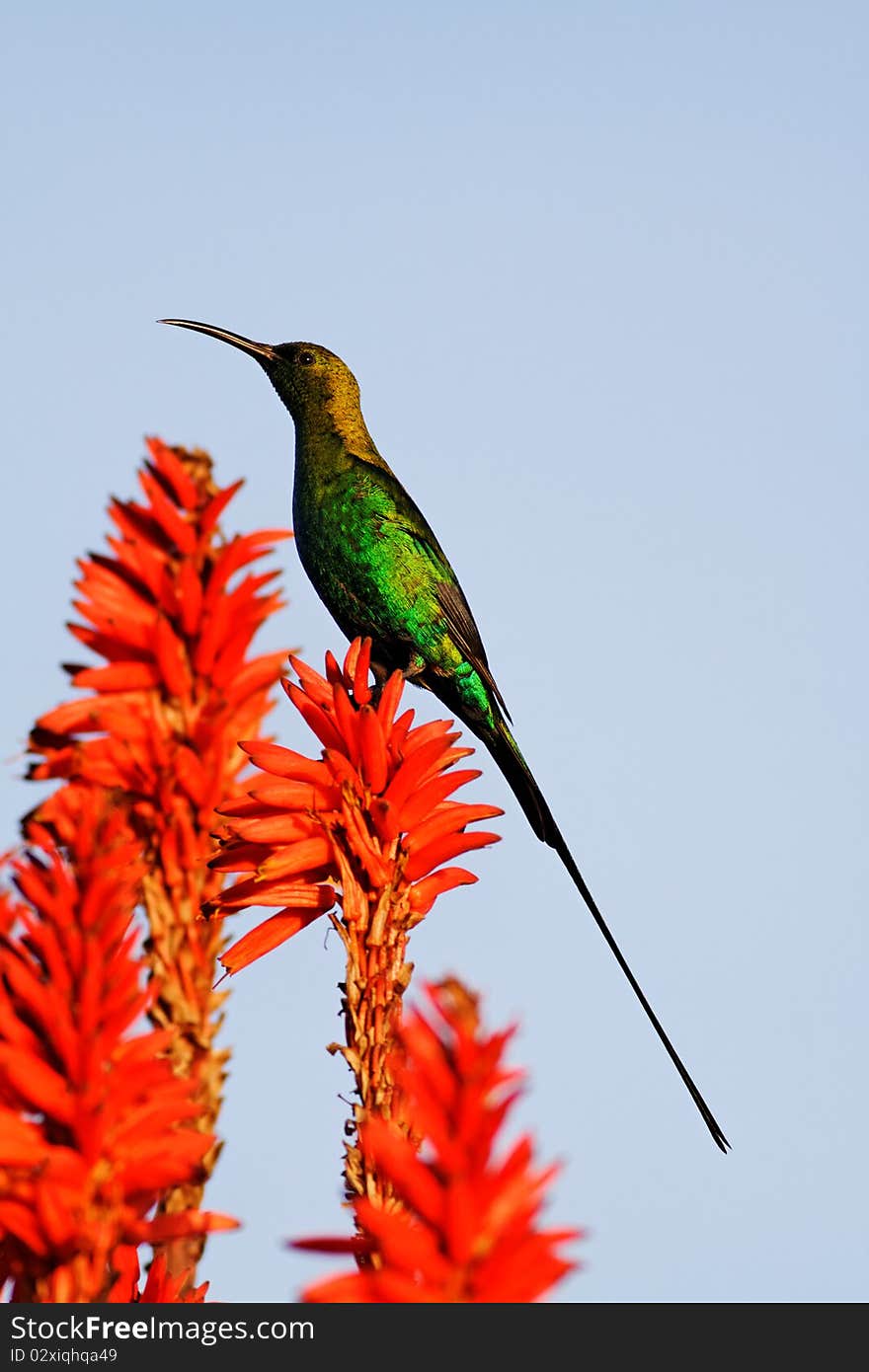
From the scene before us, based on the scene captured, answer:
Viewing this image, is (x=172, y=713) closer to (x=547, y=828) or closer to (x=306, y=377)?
(x=547, y=828)

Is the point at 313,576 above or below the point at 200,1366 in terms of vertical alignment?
above

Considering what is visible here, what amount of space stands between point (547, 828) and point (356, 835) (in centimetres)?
335

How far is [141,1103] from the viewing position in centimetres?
218

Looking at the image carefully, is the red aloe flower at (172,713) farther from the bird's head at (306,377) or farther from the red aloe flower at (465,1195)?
the bird's head at (306,377)

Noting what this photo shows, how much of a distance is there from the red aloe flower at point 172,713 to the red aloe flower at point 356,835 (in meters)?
0.71

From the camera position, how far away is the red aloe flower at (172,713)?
4.89 meters

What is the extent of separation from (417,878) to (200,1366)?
2055 millimetres

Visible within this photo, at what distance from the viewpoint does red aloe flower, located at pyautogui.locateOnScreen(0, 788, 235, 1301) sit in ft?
6.72

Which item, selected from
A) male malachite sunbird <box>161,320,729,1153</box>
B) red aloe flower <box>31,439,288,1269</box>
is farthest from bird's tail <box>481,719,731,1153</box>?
red aloe flower <box>31,439,288,1269</box>

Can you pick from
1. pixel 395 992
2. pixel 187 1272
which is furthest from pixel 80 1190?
pixel 395 992

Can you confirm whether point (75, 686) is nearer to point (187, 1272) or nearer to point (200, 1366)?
point (187, 1272)

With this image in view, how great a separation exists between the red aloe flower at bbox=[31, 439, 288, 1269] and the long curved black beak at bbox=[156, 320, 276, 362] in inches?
187

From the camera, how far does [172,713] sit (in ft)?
16.9

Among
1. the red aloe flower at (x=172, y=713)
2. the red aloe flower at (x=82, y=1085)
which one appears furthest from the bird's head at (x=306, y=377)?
the red aloe flower at (x=82, y=1085)
